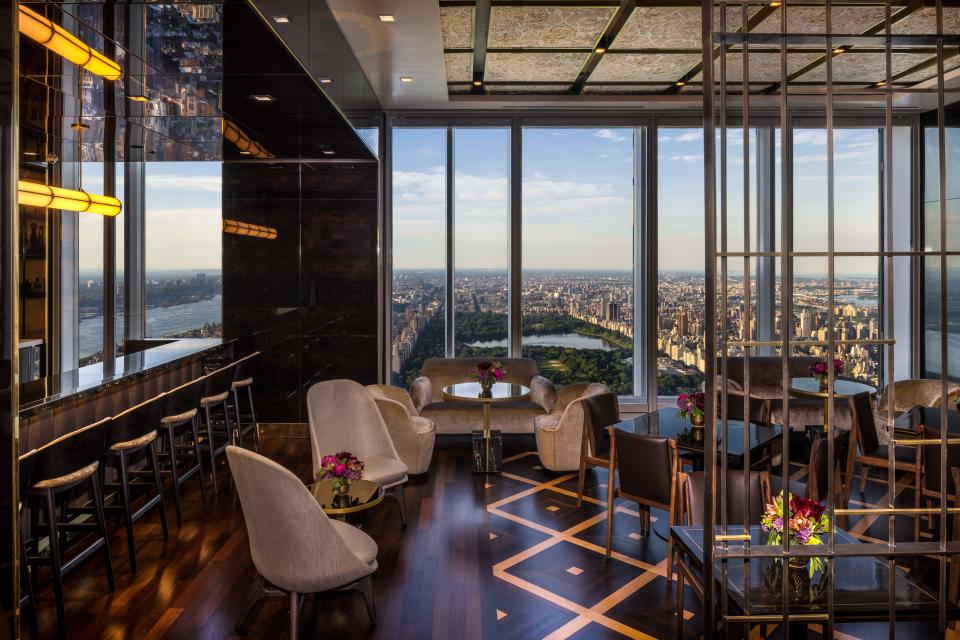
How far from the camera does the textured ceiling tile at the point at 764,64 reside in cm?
631

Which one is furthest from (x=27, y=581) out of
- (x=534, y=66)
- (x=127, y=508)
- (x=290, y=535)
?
(x=534, y=66)

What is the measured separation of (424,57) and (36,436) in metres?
4.14

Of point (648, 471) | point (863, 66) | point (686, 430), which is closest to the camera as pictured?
point (648, 471)

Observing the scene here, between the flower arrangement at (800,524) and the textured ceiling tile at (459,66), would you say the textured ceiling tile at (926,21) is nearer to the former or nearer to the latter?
the textured ceiling tile at (459,66)

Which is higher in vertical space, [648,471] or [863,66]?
[863,66]

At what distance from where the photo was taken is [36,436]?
145 inches

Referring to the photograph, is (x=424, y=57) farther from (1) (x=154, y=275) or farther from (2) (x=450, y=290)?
(1) (x=154, y=275)

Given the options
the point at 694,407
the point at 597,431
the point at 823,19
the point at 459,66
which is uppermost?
the point at 459,66

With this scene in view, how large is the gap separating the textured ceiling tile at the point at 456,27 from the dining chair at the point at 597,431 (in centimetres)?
310

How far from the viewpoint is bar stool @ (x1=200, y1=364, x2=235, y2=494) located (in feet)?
17.3

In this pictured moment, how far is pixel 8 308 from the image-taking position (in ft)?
5.65

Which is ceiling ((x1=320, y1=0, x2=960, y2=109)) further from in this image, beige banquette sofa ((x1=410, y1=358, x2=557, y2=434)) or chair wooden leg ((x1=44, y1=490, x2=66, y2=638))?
chair wooden leg ((x1=44, y1=490, x2=66, y2=638))

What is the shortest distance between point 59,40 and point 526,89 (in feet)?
17.0

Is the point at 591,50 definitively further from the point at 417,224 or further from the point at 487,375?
the point at 487,375
